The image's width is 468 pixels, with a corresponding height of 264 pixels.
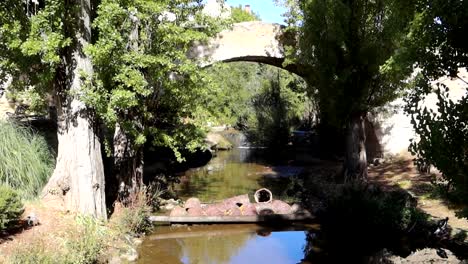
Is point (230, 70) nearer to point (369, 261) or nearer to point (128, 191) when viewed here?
point (128, 191)

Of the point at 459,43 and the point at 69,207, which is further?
the point at 69,207

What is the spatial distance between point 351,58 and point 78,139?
8040 mm

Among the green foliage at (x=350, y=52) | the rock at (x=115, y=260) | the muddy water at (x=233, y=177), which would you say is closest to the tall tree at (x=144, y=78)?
the rock at (x=115, y=260)

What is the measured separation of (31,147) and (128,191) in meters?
2.25

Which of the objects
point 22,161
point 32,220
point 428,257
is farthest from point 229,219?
point 428,257

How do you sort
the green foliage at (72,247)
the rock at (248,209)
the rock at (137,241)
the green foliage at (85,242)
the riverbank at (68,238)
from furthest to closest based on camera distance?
the rock at (248,209) < the rock at (137,241) < the green foliage at (85,242) < the riverbank at (68,238) < the green foliage at (72,247)

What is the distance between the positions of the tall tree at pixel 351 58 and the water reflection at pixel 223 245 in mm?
4633

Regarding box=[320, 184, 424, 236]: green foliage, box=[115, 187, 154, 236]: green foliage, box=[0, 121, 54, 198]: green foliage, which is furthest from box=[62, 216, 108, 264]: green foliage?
box=[320, 184, 424, 236]: green foliage

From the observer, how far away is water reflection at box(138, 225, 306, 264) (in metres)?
9.25

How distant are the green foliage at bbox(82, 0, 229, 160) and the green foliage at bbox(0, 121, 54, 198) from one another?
6.06 feet

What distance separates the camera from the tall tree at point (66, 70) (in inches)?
339

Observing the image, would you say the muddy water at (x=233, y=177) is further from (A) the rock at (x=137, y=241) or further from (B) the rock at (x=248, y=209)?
(A) the rock at (x=137, y=241)

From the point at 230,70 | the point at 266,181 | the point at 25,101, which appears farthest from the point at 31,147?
the point at 230,70

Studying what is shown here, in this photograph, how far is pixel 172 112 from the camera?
1168 centimetres
